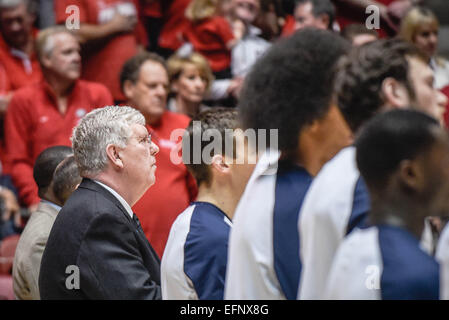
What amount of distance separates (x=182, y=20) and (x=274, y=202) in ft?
11.5

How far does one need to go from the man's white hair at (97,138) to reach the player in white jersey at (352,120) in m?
0.91

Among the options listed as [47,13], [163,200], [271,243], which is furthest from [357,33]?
[271,243]

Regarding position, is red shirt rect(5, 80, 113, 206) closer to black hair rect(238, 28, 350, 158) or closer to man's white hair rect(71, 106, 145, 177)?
man's white hair rect(71, 106, 145, 177)

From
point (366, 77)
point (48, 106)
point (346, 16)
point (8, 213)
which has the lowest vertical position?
point (8, 213)

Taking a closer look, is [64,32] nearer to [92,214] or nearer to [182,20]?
[182,20]

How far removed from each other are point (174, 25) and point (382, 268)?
386cm

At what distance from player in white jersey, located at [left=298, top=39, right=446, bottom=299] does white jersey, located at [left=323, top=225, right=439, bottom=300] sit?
2.0 inches

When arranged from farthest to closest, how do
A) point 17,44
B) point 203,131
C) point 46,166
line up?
point 17,44
point 46,166
point 203,131

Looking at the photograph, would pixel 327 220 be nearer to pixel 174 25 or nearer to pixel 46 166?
pixel 46 166

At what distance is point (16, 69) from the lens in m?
4.62

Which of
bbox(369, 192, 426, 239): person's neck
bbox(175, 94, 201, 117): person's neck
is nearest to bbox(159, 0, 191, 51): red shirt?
bbox(175, 94, 201, 117): person's neck

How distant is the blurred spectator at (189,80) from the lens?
4344 millimetres

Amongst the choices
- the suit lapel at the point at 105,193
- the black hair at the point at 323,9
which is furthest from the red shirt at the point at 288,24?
the suit lapel at the point at 105,193

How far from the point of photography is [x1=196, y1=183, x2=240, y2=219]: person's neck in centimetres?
236
